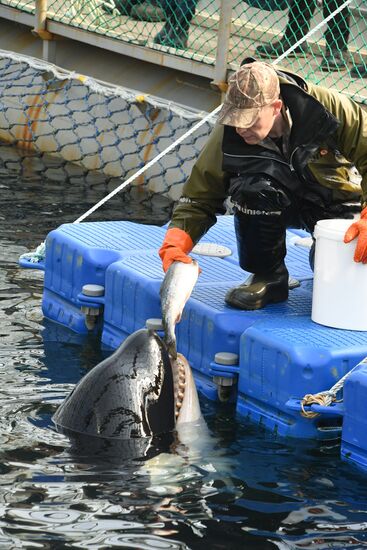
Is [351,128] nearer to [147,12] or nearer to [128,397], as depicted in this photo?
[128,397]

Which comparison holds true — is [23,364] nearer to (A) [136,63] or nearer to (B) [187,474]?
(B) [187,474]

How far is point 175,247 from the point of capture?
5.63m

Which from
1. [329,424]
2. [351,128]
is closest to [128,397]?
[329,424]

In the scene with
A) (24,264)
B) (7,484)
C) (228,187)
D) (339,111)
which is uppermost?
(339,111)

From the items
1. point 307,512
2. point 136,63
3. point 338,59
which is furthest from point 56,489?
point 136,63

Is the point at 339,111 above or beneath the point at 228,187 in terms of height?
above

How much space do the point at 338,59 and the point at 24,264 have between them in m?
3.51

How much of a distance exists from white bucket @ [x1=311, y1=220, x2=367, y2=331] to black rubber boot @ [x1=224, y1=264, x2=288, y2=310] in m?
0.36

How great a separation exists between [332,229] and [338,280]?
0.21m

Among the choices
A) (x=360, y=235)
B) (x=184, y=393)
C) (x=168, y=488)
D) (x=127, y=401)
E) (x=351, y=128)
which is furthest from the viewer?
(x=351, y=128)

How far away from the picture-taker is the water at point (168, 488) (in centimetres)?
421

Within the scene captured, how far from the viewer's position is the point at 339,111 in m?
5.46

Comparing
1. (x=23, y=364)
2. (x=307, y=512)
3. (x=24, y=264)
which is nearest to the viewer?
(x=307, y=512)

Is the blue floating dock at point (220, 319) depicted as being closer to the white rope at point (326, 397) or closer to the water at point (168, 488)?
the white rope at point (326, 397)
